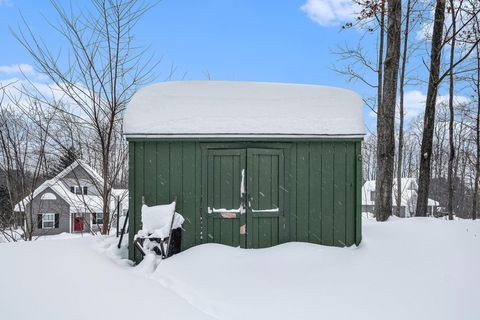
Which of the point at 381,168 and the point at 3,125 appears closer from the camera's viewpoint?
the point at 381,168

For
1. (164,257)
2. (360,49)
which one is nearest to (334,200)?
(164,257)

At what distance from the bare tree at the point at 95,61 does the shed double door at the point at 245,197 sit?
3466 mm

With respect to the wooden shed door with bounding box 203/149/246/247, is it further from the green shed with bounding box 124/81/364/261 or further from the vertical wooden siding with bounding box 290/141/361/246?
the vertical wooden siding with bounding box 290/141/361/246

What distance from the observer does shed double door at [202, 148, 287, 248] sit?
5242mm

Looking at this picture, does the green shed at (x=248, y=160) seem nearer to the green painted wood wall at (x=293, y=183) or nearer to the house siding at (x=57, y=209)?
the green painted wood wall at (x=293, y=183)

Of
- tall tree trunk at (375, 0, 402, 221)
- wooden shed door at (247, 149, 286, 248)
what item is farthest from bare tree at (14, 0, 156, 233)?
tall tree trunk at (375, 0, 402, 221)

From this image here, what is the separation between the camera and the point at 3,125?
8414 mm

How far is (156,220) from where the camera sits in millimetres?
4789

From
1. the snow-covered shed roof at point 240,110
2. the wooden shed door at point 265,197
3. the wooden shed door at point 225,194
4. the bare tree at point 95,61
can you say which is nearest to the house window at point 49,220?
the bare tree at point 95,61

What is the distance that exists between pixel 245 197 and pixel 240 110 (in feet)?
4.98

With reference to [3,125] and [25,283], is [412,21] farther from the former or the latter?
[3,125]

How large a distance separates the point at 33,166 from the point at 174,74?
16.8 feet

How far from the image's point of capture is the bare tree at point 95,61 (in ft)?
23.4

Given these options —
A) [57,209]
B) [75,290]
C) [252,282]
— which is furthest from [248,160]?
[57,209]
